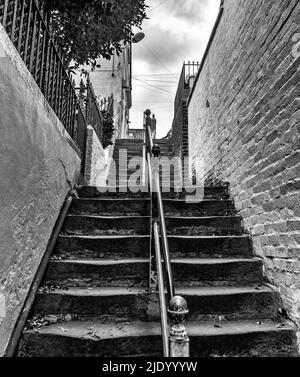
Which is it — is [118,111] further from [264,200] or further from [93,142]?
[264,200]

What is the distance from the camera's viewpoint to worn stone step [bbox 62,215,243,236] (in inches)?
124

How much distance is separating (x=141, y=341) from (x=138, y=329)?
122mm

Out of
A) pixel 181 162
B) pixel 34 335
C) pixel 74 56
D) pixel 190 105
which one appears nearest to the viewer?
pixel 34 335

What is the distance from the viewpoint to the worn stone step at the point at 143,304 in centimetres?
226

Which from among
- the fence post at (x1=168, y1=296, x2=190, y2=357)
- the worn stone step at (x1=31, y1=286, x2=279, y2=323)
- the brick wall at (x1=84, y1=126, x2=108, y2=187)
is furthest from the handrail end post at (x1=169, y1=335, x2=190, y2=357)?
the brick wall at (x1=84, y1=126, x2=108, y2=187)

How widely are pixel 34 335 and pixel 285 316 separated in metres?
1.92

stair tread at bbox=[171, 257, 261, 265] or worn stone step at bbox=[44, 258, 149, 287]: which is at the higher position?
stair tread at bbox=[171, 257, 261, 265]

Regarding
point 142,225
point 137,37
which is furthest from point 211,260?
point 137,37

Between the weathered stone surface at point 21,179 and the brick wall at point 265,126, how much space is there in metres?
2.09

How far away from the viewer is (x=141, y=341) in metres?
1.99

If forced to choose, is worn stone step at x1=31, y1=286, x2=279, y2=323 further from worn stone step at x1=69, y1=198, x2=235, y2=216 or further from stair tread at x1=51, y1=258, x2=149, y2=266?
worn stone step at x1=69, y1=198, x2=235, y2=216

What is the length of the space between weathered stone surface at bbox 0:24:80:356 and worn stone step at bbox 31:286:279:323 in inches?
10.9

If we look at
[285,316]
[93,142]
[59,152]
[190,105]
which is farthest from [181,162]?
[285,316]

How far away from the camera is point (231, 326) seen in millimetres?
2180
